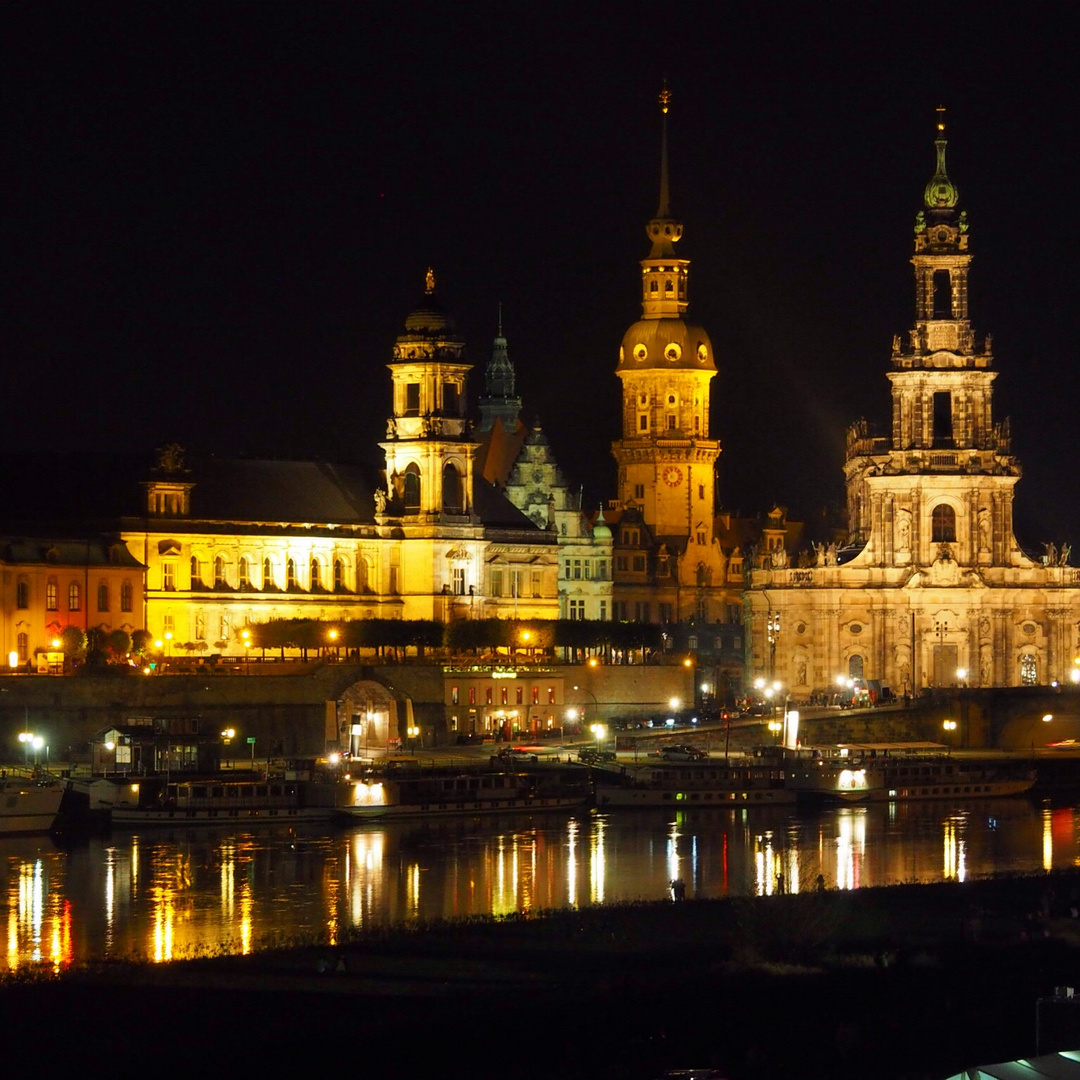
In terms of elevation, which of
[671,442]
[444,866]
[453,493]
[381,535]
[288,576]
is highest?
[671,442]

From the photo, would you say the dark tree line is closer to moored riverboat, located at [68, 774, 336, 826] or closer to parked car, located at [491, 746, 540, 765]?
parked car, located at [491, 746, 540, 765]

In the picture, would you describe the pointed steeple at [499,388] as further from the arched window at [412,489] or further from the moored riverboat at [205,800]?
the moored riverboat at [205,800]

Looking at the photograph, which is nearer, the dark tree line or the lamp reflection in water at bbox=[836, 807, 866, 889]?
the lamp reflection in water at bbox=[836, 807, 866, 889]

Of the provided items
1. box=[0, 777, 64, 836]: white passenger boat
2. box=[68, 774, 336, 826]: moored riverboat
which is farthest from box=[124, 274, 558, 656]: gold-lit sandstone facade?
box=[0, 777, 64, 836]: white passenger boat

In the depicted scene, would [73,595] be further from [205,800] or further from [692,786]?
[692,786]

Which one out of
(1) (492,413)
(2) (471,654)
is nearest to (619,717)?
(2) (471,654)

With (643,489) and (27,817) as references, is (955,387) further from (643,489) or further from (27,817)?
(27,817)

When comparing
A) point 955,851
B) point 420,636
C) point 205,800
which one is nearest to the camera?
point 955,851

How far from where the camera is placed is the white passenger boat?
85.1 meters

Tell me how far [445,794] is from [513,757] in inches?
357

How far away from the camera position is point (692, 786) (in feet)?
320

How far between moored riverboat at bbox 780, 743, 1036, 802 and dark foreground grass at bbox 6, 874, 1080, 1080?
3376 centimetres

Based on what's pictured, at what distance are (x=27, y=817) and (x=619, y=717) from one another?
3758 centimetres

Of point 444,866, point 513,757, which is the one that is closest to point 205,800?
point 444,866
